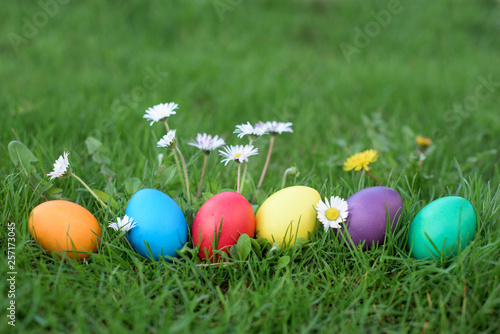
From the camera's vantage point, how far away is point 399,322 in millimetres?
1110

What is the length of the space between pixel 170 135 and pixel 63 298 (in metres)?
0.55

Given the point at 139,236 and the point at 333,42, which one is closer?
the point at 139,236

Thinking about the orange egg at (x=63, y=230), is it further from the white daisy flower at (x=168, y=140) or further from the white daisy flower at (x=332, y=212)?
the white daisy flower at (x=332, y=212)

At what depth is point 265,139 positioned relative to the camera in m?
2.36

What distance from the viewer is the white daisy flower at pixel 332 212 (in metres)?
1.25

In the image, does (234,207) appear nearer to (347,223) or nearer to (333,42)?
A: (347,223)

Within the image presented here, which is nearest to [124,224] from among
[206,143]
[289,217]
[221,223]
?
[221,223]

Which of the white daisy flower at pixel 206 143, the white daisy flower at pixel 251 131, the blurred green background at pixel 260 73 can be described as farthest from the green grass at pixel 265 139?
the white daisy flower at pixel 251 131

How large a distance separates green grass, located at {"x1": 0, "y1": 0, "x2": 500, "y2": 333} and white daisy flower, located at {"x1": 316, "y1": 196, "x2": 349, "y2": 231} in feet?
0.22

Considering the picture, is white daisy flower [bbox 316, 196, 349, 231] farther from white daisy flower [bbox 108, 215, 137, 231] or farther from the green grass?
white daisy flower [bbox 108, 215, 137, 231]

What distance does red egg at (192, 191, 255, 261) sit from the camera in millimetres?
A: 1234

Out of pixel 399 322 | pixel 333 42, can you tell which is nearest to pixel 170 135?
pixel 399 322

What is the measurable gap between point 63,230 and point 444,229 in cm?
111

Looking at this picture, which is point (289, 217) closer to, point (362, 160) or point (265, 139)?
point (362, 160)
